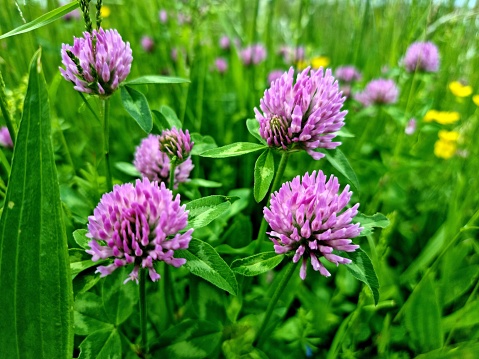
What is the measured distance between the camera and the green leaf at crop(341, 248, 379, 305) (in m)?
0.79

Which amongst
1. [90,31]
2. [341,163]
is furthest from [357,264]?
[90,31]

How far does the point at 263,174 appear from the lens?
884 millimetres

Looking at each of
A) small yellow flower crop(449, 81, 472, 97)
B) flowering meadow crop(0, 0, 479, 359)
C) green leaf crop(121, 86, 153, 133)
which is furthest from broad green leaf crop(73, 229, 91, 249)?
small yellow flower crop(449, 81, 472, 97)

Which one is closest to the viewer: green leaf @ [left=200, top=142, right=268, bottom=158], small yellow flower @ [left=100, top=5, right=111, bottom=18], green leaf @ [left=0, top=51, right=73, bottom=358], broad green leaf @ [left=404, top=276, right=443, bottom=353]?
green leaf @ [left=0, top=51, right=73, bottom=358]

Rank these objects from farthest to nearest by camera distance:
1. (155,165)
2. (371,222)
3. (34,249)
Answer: (155,165) < (371,222) < (34,249)

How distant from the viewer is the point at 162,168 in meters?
1.09

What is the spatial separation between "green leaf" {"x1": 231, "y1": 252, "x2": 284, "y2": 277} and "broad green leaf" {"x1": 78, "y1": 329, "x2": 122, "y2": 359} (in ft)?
0.94

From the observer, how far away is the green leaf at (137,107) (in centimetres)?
92

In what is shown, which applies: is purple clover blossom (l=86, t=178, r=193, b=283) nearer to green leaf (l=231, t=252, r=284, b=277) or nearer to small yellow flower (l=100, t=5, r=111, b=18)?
green leaf (l=231, t=252, r=284, b=277)

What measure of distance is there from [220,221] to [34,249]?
1.88ft

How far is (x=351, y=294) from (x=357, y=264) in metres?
0.57

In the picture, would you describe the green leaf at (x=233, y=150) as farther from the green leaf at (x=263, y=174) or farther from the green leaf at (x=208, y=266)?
the green leaf at (x=208, y=266)

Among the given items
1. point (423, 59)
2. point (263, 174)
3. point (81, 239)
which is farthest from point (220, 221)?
point (423, 59)

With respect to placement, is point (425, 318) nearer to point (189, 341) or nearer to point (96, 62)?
point (189, 341)
